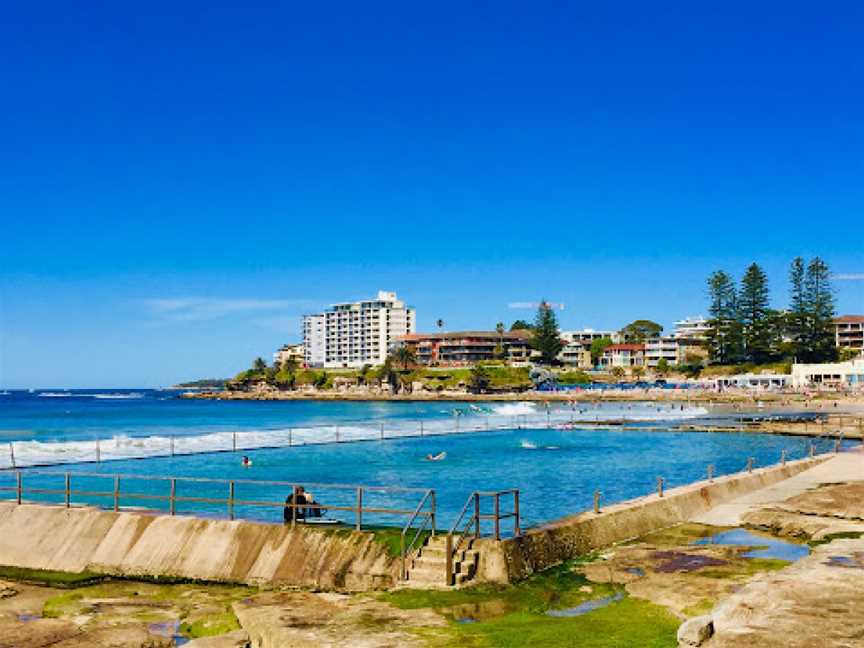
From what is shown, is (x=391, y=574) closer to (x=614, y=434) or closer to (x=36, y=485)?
(x=36, y=485)

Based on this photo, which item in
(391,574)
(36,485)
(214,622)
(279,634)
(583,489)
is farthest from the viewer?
(36,485)

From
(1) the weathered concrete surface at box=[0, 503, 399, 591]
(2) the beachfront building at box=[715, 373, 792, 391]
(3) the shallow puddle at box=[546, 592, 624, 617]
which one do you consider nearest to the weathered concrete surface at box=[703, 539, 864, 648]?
(3) the shallow puddle at box=[546, 592, 624, 617]

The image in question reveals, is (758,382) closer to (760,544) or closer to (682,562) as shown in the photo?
(760,544)

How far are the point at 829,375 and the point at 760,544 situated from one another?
14537cm

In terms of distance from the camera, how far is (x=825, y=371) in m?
150

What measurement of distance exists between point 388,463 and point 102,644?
136 ft

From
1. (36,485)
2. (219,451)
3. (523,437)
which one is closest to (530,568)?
(36,485)

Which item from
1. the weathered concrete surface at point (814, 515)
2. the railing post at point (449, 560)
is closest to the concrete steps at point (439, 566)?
the railing post at point (449, 560)

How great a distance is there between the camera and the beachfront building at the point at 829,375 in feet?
474

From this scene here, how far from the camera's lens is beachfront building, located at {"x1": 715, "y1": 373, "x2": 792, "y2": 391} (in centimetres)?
14959

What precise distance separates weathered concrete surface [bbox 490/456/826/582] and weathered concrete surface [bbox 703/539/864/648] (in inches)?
161

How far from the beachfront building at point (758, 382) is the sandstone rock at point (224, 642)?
145960 mm

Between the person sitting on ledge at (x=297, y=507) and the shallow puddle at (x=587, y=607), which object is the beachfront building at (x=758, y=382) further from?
the shallow puddle at (x=587, y=607)

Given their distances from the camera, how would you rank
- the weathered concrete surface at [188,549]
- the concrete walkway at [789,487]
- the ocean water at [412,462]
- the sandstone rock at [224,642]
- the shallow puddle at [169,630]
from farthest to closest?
the ocean water at [412,462]
the concrete walkway at [789,487]
the weathered concrete surface at [188,549]
the shallow puddle at [169,630]
the sandstone rock at [224,642]
